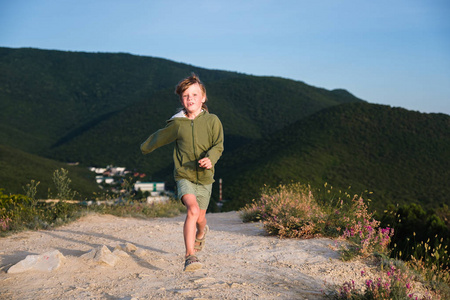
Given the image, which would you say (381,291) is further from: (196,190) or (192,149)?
(192,149)

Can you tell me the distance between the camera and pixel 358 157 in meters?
45.4

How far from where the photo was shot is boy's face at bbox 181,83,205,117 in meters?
4.91

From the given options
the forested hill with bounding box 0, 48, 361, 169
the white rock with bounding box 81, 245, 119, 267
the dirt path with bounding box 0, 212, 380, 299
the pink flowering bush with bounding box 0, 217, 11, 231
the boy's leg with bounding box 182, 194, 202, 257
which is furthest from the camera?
the forested hill with bounding box 0, 48, 361, 169

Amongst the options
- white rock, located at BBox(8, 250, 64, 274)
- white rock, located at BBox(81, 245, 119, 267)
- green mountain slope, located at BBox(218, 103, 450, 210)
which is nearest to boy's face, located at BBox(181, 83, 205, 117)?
white rock, located at BBox(81, 245, 119, 267)

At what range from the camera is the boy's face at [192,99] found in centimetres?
491

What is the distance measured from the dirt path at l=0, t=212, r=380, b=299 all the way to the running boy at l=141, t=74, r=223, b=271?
1.61 feet

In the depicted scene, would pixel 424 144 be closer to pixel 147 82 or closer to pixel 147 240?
pixel 147 240

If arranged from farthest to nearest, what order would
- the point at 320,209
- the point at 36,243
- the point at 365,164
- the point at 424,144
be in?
the point at 424,144
the point at 365,164
the point at 320,209
the point at 36,243

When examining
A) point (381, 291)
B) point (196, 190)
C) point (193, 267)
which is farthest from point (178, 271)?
point (381, 291)

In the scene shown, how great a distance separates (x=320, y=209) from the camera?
8156 millimetres

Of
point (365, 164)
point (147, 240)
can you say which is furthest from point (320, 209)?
point (365, 164)

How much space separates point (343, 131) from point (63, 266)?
48446 mm

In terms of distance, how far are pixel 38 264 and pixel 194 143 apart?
2.23 m

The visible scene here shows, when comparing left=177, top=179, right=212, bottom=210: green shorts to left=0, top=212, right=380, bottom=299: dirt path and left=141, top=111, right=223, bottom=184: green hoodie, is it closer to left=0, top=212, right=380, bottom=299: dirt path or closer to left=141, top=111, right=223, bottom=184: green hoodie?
left=141, top=111, right=223, bottom=184: green hoodie
